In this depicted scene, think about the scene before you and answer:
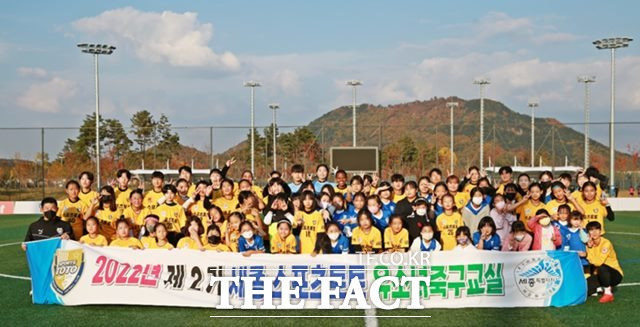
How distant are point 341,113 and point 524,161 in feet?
327

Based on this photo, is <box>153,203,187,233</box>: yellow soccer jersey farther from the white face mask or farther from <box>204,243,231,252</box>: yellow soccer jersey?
the white face mask

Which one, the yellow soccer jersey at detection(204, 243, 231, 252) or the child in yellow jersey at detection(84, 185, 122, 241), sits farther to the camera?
the child in yellow jersey at detection(84, 185, 122, 241)

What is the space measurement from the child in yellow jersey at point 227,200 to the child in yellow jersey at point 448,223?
2.99 m

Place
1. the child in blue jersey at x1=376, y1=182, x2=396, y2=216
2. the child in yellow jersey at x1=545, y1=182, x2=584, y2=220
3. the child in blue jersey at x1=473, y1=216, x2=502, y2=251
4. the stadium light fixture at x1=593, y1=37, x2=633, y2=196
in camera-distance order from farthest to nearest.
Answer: the stadium light fixture at x1=593, y1=37, x2=633, y2=196
the child in blue jersey at x1=376, y1=182, x2=396, y2=216
the child in yellow jersey at x1=545, y1=182, x2=584, y2=220
the child in blue jersey at x1=473, y1=216, x2=502, y2=251

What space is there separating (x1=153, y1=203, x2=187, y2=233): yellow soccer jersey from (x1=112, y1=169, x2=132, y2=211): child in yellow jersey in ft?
2.61

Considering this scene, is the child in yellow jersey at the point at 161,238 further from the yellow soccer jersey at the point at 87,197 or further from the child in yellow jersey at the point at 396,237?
the child in yellow jersey at the point at 396,237

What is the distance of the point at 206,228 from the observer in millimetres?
8156

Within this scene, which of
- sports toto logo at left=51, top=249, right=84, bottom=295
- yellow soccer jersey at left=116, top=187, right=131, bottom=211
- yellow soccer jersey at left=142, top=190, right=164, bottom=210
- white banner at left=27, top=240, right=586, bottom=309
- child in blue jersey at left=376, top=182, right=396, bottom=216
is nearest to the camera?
white banner at left=27, top=240, right=586, bottom=309

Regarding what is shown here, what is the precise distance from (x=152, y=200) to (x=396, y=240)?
3742mm

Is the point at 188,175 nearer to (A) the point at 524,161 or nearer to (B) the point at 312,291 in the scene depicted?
(B) the point at 312,291

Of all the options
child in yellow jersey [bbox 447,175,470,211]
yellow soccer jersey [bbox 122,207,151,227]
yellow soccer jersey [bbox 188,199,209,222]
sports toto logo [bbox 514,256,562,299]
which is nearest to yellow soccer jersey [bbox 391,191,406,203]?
child in yellow jersey [bbox 447,175,470,211]

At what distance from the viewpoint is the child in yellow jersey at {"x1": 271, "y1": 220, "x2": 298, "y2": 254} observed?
24.6ft

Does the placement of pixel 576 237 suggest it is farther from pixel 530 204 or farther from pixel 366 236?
pixel 366 236

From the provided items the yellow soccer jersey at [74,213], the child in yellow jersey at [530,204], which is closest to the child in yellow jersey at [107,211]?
the yellow soccer jersey at [74,213]
